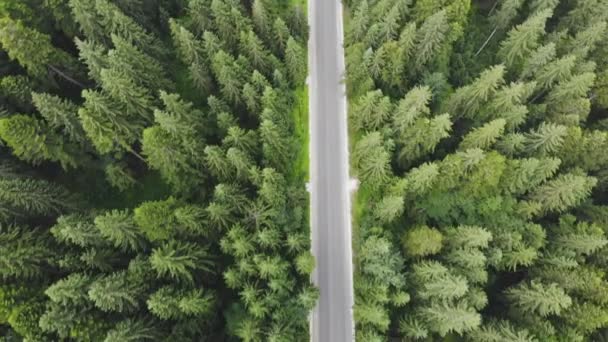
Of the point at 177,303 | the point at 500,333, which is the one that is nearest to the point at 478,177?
the point at 500,333

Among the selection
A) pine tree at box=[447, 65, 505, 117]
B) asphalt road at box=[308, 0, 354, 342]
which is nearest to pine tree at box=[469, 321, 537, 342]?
asphalt road at box=[308, 0, 354, 342]

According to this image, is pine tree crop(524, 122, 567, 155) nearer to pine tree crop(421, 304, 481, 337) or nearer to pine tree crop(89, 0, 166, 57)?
pine tree crop(421, 304, 481, 337)

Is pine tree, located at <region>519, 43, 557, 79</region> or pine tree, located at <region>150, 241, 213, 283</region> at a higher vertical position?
pine tree, located at <region>519, 43, 557, 79</region>

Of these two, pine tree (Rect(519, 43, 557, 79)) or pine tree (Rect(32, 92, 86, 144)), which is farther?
pine tree (Rect(519, 43, 557, 79))

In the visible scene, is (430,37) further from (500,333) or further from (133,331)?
(133,331)

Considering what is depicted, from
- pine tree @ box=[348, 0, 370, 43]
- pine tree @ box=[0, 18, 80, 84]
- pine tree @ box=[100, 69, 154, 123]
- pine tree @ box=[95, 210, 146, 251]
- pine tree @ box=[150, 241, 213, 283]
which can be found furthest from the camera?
pine tree @ box=[348, 0, 370, 43]

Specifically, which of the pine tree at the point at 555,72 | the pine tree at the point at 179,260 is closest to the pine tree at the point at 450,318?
the pine tree at the point at 179,260
